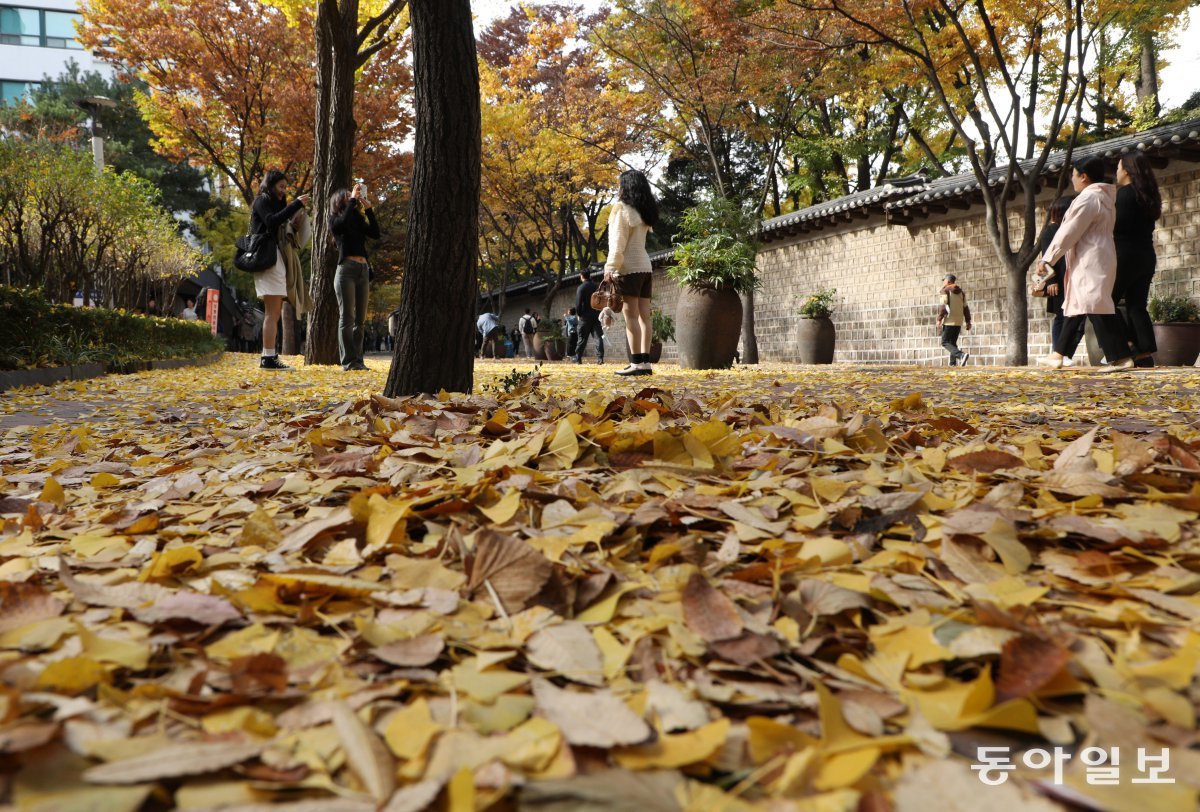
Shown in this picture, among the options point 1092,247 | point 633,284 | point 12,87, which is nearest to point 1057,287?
point 1092,247

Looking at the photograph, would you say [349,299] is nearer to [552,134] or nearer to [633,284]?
[633,284]

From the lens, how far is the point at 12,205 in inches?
420

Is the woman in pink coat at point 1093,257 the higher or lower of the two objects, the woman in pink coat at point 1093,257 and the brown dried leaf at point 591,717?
the higher

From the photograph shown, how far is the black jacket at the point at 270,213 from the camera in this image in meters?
7.44

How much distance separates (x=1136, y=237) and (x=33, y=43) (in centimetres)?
4186

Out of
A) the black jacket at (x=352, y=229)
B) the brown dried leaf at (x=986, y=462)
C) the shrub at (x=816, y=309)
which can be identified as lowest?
the brown dried leaf at (x=986, y=462)

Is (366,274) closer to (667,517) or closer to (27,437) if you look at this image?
(27,437)

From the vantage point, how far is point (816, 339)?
45.4 ft

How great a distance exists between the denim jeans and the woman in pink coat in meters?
6.21

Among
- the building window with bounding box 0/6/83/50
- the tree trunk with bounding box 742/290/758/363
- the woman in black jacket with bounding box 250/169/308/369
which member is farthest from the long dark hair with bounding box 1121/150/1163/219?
the building window with bounding box 0/6/83/50

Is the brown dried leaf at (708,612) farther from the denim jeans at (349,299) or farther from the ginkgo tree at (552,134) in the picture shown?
the ginkgo tree at (552,134)

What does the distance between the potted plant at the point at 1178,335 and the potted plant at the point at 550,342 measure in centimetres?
1382

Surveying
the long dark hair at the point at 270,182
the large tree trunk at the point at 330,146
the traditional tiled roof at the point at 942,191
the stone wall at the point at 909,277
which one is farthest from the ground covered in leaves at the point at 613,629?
the stone wall at the point at 909,277

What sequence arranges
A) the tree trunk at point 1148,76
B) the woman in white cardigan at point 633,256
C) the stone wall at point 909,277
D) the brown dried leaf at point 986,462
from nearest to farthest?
the brown dried leaf at point 986,462
the woman in white cardigan at point 633,256
the stone wall at point 909,277
the tree trunk at point 1148,76
